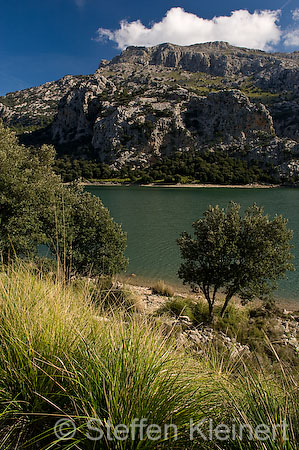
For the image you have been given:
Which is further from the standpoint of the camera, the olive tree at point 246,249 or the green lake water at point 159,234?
the green lake water at point 159,234

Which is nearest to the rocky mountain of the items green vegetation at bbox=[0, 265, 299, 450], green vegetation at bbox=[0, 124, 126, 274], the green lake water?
the green lake water

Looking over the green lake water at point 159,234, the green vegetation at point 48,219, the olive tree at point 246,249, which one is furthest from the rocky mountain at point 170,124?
the green vegetation at point 48,219

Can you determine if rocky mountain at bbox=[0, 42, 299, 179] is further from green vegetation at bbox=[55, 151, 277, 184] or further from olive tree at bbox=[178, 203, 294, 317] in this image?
olive tree at bbox=[178, 203, 294, 317]

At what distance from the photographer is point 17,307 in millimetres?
2463

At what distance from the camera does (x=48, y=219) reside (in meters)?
12.5

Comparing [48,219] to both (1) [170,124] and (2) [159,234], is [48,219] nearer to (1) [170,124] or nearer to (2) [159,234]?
(2) [159,234]

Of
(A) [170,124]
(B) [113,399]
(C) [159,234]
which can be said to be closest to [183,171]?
(A) [170,124]

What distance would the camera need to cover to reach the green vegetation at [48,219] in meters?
11.4

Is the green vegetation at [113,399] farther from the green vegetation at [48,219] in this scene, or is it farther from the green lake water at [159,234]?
the green lake water at [159,234]

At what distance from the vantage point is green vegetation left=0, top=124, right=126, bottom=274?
11.4m

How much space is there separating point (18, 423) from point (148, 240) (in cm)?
2810

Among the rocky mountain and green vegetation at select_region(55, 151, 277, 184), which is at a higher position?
the rocky mountain

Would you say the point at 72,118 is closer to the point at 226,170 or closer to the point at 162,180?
the point at 162,180

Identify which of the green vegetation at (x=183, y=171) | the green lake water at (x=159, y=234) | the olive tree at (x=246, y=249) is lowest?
the green lake water at (x=159, y=234)
